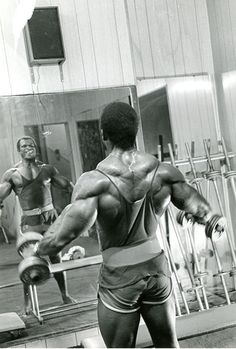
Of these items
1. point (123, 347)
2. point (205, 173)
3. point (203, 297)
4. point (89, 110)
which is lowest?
point (203, 297)

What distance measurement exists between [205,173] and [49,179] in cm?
109

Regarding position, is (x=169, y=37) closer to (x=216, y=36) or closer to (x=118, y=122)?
(x=216, y=36)

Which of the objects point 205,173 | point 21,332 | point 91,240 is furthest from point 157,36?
point 21,332

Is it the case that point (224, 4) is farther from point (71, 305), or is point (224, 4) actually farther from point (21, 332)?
point (21, 332)

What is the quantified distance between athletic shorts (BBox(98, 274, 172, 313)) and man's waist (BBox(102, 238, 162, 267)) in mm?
82

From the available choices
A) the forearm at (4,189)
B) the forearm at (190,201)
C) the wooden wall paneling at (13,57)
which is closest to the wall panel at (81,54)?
the wooden wall paneling at (13,57)

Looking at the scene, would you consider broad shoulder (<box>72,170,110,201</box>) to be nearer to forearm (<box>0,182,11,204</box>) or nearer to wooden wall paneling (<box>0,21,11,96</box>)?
forearm (<box>0,182,11,204</box>)

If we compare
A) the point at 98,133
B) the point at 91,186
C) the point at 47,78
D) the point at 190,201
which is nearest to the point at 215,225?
the point at 190,201

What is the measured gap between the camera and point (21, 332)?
330 centimetres

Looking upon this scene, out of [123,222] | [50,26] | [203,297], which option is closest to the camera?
[123,222]

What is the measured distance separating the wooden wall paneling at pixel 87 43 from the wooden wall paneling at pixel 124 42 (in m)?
0.19

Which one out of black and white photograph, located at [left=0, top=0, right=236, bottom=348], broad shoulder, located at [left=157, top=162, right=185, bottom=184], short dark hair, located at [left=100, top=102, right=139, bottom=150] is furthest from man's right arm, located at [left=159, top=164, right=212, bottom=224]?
black and white photograph, located at [left=0, top=0, right=236, bottom=348]

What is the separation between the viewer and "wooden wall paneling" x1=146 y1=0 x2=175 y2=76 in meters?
3.57

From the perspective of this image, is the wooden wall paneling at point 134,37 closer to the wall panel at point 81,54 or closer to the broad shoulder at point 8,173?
the wall panel at point 81,54
